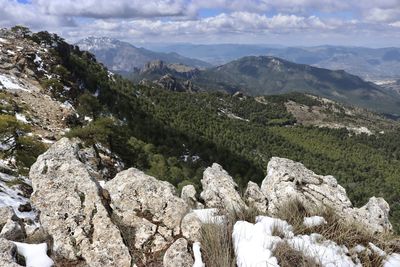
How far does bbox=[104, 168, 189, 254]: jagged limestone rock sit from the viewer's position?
31.7ft

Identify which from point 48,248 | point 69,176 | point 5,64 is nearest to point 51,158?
point 69,176

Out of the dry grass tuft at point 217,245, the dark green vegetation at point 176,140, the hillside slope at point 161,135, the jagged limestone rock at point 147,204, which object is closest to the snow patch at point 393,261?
the dry grass tuft at point 217,245

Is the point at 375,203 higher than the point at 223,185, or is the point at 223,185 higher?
the point at 223,185

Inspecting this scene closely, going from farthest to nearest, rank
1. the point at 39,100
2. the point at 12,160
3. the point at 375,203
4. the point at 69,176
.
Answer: the point at 39,100, the point at 12,160, the point at 375,203, the point at 69,176

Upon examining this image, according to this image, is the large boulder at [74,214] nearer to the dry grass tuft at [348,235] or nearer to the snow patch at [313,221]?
the dry grass tuft at [348,235]

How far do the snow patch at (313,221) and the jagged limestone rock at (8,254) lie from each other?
20.9ft

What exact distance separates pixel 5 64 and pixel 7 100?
22673 millimetres

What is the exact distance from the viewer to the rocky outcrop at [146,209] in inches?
361

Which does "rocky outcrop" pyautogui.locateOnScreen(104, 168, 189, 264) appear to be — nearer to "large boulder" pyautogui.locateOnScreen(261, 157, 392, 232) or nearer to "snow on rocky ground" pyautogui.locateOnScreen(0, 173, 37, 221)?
"snow on rocky ground" pyautogui.locateOnScreen(0, 173, 37, 221)

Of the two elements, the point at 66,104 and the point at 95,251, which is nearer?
the point at 95,251

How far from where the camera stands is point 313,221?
928 centimetres

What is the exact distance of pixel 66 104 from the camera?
193ft

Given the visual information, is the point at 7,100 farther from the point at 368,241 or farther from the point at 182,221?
the point at 368,241

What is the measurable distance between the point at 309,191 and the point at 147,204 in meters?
7.19
